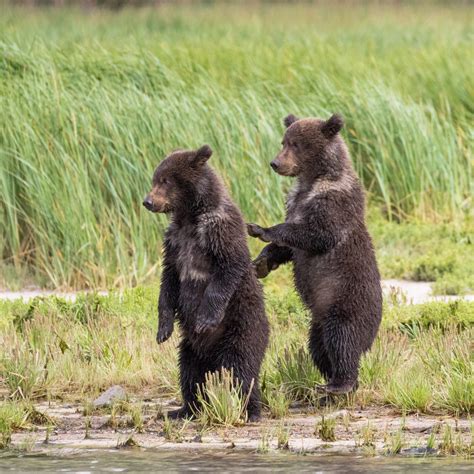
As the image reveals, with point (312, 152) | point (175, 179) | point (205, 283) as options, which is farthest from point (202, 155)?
point (312, 152)

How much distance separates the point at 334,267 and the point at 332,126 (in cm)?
92

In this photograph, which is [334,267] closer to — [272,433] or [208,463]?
[272,433]

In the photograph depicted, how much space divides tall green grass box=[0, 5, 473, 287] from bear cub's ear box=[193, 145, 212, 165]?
4203mm

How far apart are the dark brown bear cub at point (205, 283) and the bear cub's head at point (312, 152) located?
766mm

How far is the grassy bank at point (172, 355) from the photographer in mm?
7535

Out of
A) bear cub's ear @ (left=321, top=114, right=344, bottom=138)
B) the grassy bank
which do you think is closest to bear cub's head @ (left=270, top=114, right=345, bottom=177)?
bear cub's ear @ (left=321, top=114, right=344, bottom=138)

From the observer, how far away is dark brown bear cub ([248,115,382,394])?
7539 mm

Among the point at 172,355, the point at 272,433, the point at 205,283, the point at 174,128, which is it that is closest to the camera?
the point at 272,433

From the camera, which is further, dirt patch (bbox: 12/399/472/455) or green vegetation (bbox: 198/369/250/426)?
green vegetation (bbox: 198/369/250/426)

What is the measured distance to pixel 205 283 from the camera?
7156mm

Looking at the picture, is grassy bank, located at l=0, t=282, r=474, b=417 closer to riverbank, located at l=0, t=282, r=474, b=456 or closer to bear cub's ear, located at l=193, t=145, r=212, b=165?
riverbank, located at l=0, t=282, r=474, b=456

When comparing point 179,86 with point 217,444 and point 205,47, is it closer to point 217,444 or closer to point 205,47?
point 205,47

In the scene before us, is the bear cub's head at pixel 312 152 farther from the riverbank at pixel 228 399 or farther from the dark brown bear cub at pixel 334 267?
the riverbank at pixel 228 399

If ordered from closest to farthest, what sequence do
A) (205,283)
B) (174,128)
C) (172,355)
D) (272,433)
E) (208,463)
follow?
1. (208,463)
2. (272,433)
3. (205,283)
4. (172,355)
5. (174,128)
